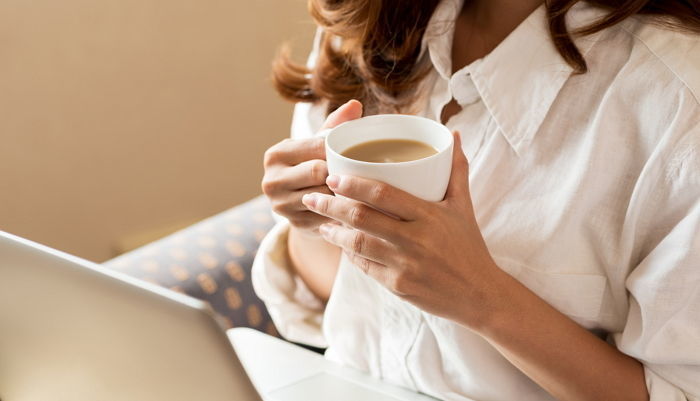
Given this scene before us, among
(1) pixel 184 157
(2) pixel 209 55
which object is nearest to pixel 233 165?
(1) pixel 184 157

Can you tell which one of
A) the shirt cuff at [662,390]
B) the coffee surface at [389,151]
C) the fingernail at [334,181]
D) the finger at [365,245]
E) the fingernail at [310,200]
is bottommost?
the shirt cuff at [662,390]

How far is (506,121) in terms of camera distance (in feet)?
2.81

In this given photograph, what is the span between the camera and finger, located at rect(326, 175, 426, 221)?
24.0 inches

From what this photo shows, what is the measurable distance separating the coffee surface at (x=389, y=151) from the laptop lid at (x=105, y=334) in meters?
0.27

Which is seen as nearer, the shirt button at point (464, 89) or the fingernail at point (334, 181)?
the fingernail at point (334, 181)

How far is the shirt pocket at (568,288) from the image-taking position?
80 centimetres

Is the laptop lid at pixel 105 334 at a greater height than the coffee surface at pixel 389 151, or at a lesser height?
greater

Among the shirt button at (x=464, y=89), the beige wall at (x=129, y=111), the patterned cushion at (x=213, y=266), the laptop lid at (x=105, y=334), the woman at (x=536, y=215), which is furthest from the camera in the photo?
the beige wall at (x=129, y=111)

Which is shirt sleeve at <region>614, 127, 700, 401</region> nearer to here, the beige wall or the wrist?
the wrist

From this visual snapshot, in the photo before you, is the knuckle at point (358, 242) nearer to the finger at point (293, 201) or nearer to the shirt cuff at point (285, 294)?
the finger at point (293, 201)

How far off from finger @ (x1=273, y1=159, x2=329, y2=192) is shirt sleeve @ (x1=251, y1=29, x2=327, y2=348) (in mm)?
287

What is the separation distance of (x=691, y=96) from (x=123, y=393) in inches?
22.2

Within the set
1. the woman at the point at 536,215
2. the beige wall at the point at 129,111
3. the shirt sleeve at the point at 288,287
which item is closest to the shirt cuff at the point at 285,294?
the shirt sleeve at the point at 288,287

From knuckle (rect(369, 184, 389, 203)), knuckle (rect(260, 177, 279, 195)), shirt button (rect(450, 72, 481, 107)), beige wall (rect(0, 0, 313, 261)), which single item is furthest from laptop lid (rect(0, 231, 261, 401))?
beige wall (rect(0, 0, 313, 261))
